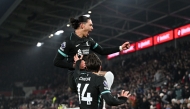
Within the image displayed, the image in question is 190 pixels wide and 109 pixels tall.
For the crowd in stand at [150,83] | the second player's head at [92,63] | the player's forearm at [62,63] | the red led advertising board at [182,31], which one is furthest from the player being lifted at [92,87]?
the red led advertising board at [182,31]

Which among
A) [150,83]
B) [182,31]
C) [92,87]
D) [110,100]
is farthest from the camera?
[182,31]

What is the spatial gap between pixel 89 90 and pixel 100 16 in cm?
2518

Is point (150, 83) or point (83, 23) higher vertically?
point (150, 83)

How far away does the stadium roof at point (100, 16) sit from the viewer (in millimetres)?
26844

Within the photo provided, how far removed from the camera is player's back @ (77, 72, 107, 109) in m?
5.52

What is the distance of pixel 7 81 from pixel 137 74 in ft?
66.2

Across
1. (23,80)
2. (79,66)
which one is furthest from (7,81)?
(79,66)

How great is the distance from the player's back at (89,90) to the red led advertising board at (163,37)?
24534 mm

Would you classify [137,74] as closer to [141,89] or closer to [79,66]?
[141,89]

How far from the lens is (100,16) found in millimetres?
30438

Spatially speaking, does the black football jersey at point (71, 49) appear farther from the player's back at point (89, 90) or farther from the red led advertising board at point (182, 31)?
the red led advertising board at point (182, 31)

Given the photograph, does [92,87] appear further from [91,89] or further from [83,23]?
[83,23]

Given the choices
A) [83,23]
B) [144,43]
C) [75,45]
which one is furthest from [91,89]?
[144,43]

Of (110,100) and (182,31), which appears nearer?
(110,100)
